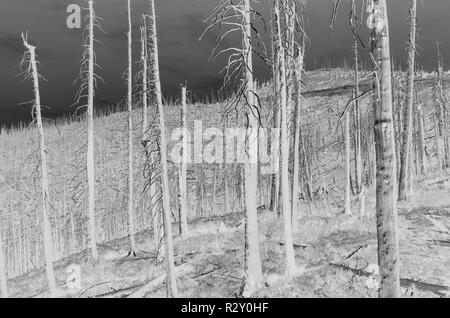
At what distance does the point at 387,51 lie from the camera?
722 cm

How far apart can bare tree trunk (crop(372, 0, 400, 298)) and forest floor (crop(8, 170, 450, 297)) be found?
5.12 metres

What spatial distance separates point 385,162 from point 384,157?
0.30 ft

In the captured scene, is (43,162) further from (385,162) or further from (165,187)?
(385,162)

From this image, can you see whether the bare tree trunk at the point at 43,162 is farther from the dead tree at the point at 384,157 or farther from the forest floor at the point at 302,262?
the dead tree at the point at 384,157

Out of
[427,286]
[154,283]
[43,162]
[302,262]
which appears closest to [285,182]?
[302,262]

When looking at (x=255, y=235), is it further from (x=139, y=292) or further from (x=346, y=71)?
(x=346, y=71)

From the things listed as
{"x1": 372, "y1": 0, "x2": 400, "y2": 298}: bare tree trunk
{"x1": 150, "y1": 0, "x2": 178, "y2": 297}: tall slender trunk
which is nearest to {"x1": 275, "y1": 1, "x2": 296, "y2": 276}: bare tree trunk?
{"x1": 150, "y1": 0, "x2": 178, "y2": 297}: tall slender trunk

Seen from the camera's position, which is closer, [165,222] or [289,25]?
[165,222]

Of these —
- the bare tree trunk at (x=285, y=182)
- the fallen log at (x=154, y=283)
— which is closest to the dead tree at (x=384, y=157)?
the bare tree trunk at (x=285, y=182)

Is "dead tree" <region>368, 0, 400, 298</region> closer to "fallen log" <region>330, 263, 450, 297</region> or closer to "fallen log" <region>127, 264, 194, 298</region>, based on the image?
"fallen log" <region>330, 263, 450, 297</region>

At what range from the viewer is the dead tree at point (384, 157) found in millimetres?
7000

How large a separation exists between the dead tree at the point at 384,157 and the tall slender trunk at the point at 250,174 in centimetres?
500
